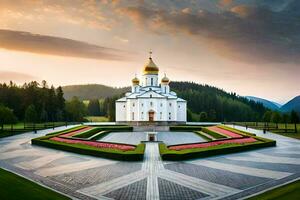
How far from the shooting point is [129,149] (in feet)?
71.1

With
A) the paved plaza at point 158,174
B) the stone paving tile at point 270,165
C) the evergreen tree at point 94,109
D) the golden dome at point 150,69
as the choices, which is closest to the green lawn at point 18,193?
the paved plaza at point 158,174

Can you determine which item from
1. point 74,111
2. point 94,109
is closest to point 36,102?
point 74,111

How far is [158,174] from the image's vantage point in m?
15.2

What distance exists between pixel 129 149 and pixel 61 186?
888 cm

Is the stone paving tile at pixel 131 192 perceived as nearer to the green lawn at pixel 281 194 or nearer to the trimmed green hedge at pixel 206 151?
the green lawn at pixel 281 194

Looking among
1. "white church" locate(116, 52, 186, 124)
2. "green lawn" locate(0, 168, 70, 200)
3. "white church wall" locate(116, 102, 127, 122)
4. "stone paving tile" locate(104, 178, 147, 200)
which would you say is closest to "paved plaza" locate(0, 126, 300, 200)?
"stone paving tile" locate(104, 178, 147, 200)

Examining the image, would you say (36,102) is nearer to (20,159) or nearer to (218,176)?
(20,159)

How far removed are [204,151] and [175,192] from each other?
8977 mm

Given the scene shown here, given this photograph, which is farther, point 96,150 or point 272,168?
point 96,150

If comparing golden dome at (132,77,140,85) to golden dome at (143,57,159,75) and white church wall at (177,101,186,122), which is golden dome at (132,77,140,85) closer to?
golden dome at (143,57,159,75)

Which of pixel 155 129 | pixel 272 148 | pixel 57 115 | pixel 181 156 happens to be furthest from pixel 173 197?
pixel 57 115

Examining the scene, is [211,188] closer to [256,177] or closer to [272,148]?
[256,177]

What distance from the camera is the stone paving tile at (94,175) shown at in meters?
13.8

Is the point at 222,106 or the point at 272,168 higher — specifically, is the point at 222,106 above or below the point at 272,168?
above
